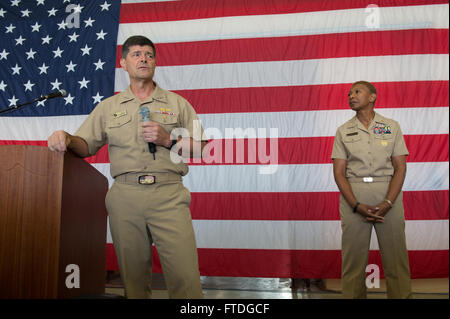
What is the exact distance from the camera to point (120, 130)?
1.69 meters

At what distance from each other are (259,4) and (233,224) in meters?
1.94

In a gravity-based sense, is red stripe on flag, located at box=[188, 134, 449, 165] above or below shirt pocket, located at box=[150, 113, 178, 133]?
above

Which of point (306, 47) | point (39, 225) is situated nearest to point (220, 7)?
point (306, 47)

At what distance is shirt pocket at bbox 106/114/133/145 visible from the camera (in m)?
1.68

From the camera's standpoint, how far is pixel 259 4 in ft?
11.0

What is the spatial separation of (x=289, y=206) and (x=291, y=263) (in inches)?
18.3

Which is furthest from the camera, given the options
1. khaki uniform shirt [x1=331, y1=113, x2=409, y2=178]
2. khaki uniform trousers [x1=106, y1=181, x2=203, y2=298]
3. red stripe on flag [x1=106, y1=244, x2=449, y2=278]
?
red stripe on flag [x1=106, y1=244, x2=449, y2=278]

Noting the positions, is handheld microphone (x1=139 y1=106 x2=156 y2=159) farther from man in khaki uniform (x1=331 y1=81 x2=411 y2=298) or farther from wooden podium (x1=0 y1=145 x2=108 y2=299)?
man in khaki uniform (x1=331 y1=81 x2=411 y2=298)

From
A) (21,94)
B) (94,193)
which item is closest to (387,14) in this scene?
(94,193)

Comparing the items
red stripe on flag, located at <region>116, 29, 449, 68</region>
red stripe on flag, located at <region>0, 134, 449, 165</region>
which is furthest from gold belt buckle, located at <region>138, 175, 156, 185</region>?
red stripe on flag, located at <region>116, 29, 449, 68</region>

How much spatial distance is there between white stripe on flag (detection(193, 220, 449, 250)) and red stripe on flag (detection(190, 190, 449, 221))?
1.9 inches

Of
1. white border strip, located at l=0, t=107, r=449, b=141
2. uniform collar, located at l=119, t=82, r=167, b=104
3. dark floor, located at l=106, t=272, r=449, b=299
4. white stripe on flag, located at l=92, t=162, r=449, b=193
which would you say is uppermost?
white border strip, located at l=0, t=107, r=449, b=141
